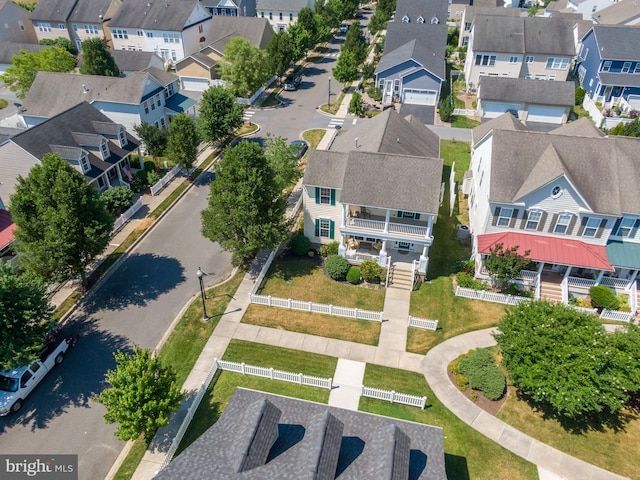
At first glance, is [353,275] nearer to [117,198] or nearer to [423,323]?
[423,323]

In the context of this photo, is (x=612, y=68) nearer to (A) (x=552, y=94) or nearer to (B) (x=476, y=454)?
(A) (x=552, y=94)

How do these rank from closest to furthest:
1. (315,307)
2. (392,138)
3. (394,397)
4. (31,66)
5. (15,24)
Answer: (394,397)
(315,307)
(392,138)
(31,66)
(15,24)

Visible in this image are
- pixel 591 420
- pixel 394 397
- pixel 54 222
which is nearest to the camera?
pixel 591 420

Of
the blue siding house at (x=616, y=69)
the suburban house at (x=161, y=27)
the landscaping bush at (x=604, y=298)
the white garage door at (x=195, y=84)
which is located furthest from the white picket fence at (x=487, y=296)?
the suburban house at (x=161, y=27)

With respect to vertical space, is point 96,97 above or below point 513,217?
above

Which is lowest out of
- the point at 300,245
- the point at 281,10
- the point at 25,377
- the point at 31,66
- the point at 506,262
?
the point at 25,377

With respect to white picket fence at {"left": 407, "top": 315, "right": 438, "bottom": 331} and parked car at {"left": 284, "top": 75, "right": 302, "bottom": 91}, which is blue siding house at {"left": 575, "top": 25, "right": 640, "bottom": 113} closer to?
parked car at {"left": 284, "top": 75, "right": 302, "bottom": 91}

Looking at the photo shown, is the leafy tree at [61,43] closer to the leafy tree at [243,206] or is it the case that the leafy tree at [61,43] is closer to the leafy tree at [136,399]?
the leafy tree at [243,206]

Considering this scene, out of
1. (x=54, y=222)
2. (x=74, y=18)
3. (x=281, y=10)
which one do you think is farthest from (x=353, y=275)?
(x=74, y=18)
